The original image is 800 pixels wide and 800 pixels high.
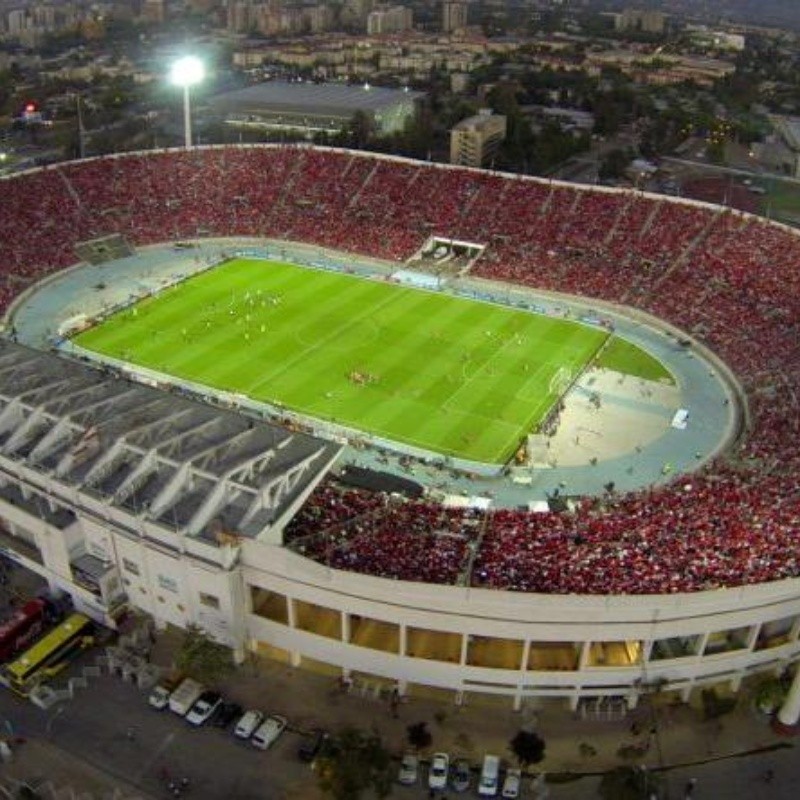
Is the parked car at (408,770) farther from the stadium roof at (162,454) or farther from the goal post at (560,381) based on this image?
the goal post at (560,381)

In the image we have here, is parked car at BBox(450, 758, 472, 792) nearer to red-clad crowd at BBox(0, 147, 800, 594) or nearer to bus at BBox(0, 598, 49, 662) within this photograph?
red-clad crowd at BBox(0, 147, 800, 594)

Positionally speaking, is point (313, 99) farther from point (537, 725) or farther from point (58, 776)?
point (58, 776)

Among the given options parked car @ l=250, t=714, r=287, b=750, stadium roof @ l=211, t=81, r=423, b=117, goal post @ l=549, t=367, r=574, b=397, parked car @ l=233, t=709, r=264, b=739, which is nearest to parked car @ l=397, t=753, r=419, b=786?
parked car @ l=250, t=714, r=287, b=750

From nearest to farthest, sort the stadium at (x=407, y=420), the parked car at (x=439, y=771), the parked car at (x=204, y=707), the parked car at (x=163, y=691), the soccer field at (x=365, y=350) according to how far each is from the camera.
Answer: the parked car at (x=439, y=771), the parked car at (x=204, y=707), the stadium at (x=407, y=420), the parked car at (x=163, y=691), the soccer field at (x=365, y=350)

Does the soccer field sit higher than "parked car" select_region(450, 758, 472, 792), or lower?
higher

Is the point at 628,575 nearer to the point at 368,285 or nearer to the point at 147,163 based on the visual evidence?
→ the point at 368,285

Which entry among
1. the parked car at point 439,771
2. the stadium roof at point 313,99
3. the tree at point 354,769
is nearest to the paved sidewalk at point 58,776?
the tree at point 354,769

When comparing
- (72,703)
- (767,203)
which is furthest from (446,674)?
(767,203)
